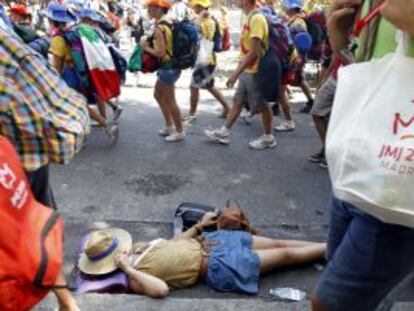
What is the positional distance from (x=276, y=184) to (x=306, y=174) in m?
0.45

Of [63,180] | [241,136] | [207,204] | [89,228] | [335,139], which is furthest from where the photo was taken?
[241,136]

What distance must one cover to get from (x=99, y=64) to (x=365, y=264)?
4.73m

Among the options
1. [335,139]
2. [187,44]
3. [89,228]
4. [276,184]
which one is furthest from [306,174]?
[335,139]

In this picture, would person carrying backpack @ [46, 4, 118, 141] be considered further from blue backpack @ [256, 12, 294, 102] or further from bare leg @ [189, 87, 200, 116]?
blue backpack @ [256, 12, 294, 102]

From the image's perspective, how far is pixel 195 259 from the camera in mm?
3553

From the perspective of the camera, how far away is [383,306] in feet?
8.57

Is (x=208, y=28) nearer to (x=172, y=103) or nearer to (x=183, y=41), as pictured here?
(x=183, y=41)

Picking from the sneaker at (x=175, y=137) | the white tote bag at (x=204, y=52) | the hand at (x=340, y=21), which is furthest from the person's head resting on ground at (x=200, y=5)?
the hand at (x=340, y=21)

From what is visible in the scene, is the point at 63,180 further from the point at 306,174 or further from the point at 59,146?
the point at 59,146

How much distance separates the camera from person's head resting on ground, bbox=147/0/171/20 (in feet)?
19.6

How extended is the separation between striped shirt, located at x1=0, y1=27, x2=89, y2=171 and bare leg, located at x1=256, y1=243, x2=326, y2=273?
177cm

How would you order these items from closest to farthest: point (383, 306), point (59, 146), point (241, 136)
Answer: point (59, 146) < point (383, 306) < point (241, 136)

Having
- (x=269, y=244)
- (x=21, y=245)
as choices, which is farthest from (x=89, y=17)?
(x=21, y=245)

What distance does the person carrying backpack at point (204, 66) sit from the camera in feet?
23.0
